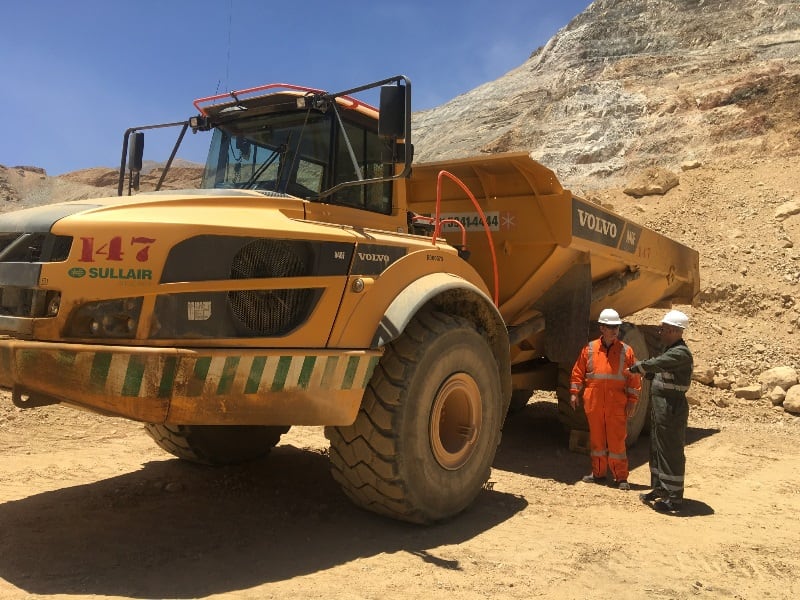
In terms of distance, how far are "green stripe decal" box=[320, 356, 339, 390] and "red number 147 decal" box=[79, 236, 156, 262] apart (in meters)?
1.05

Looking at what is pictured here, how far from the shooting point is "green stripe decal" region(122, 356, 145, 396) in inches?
128

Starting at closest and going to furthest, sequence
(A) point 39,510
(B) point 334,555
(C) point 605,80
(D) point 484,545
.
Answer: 1. (B) point 334,555
2. (D) point 484,545
3. (A) point 39,510
4. (C) point 605,80

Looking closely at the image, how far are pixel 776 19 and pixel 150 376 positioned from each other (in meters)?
38.7

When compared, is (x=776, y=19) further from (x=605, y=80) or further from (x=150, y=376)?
(x=150, y=376)

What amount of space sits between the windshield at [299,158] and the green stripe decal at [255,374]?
107 centimetres

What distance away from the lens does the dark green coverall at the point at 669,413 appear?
5.29 m

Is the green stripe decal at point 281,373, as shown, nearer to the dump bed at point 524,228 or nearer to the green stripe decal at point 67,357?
the green stripe decal at point 67,357

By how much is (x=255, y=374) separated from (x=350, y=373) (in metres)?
0.56

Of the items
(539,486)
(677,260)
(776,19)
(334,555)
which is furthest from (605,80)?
(334,555)

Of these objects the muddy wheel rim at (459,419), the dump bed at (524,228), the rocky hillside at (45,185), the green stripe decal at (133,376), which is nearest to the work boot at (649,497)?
the muddy wheel rim at (459,419)

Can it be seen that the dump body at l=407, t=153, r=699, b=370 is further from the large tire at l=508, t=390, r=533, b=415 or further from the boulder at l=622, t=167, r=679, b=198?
the boulder at l=622, t=167, r=679, b=198

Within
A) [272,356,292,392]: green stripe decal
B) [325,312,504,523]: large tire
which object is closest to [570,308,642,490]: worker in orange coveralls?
[325,312,504,523]: large tire

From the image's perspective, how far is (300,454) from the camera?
632 centimetres

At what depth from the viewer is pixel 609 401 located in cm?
600
